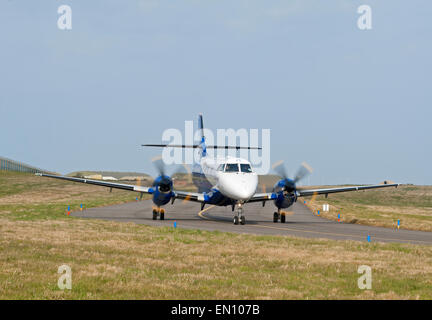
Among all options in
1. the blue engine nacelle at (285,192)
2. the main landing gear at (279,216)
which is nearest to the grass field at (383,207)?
the main landing gear at (279,216)

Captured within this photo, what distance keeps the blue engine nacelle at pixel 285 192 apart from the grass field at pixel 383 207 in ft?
18.4

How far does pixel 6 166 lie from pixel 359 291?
465 feet

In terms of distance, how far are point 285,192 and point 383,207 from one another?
3520cm

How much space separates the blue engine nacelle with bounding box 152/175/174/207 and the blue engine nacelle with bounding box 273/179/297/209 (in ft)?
23.4

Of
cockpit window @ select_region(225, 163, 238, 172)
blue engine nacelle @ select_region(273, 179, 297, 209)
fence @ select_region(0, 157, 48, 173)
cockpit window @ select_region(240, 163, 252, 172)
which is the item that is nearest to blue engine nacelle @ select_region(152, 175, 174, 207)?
cockpit window @ select_region(225, 163, 238, 172)

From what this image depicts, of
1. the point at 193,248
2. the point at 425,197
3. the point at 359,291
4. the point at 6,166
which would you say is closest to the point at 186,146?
the point at 193,248

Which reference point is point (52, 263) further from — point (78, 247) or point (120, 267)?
point (78, 247)

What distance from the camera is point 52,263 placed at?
15281 mm

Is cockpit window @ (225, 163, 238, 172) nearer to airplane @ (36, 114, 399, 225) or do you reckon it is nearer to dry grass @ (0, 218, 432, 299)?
airplane @ (36, 114, 399, 225)

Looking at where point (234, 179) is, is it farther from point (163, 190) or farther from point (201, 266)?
point (201, 266)

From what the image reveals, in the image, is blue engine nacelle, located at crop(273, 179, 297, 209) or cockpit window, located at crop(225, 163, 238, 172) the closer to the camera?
cockpit window, located at crop(225, 163, 238, 172)

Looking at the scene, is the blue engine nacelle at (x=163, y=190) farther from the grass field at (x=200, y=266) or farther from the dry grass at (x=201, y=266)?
the dry grass at (x=201, y=266)

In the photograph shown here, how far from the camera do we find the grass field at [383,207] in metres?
37.4

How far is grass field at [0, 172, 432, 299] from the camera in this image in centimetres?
1161
